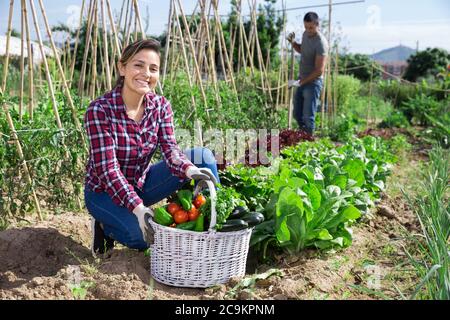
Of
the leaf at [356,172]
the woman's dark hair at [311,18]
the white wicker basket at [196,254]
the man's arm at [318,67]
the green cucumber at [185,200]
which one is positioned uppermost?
the woman's dark hair at [311,18]

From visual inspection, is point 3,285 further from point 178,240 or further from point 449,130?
point 449,130

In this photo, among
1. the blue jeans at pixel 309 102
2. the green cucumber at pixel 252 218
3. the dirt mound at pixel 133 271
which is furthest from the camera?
the blue jeans at pixel 309 102

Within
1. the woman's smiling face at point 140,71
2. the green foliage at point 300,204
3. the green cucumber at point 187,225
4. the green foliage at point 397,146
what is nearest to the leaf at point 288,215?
the green foliage at point 300,204

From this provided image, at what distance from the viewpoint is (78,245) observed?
9.34 feet

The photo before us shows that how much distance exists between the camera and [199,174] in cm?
239

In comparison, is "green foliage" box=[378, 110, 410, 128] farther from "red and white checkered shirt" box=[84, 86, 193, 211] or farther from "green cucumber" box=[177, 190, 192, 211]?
"green cucumber" box=[177, 190, 192, 211]

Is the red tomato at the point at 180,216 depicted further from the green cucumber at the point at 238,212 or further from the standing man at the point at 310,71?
the standing man at the point at 310,71

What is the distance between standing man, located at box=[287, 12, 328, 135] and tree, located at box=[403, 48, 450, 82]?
16.3 meters

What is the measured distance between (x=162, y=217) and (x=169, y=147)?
0.51 metres

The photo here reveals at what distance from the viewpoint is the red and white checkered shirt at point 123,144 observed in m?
2.40

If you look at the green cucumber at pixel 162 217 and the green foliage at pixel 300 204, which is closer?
the green cucumber at pixel 162 217

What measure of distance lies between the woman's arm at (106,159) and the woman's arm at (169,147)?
0.28 m

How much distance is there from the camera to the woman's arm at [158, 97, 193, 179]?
257cm

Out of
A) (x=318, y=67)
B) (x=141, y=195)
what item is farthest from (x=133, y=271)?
(x=318, y=67)
